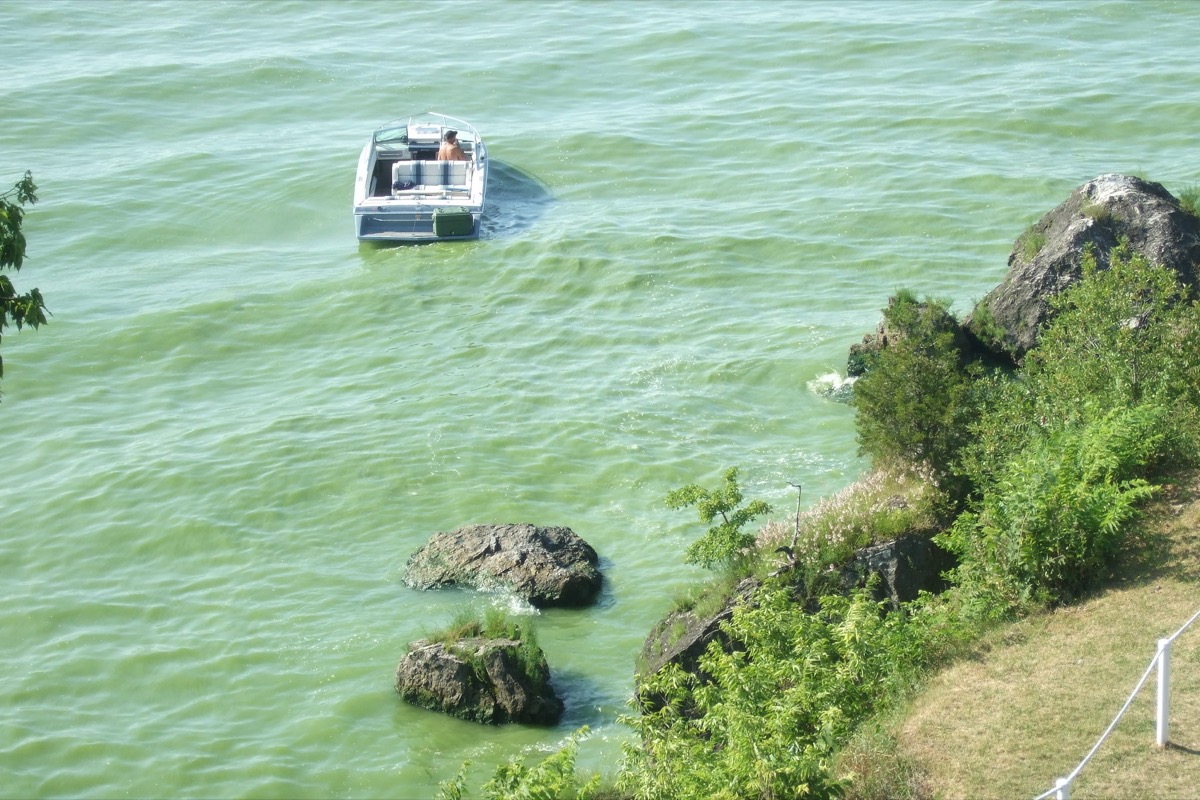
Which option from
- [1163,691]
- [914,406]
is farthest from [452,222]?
[1163,691]

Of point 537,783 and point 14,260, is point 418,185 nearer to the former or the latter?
point 14,260

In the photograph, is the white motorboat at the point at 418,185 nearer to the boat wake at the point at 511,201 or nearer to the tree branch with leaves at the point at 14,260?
the boat wake at the point at 511,201

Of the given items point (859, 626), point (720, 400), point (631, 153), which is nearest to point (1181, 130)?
point (631, 153)

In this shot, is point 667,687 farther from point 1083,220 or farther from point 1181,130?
point 1181,130

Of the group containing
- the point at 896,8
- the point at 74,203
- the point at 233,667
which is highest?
the point at 896,8

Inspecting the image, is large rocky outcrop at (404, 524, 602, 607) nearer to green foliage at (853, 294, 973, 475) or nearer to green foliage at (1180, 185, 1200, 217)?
green foliage at (853, 294, 973, 475)

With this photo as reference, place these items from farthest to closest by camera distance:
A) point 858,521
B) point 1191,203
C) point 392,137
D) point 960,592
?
1. point 392,137
2. point 1191,203
3. point 858,521
4. point 960,592

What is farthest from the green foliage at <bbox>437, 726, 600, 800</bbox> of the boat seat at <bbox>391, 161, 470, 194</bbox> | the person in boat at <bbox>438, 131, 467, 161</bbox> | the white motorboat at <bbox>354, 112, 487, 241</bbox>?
the person in boat at <bbox>438, 131, 467, 161</bbox>
